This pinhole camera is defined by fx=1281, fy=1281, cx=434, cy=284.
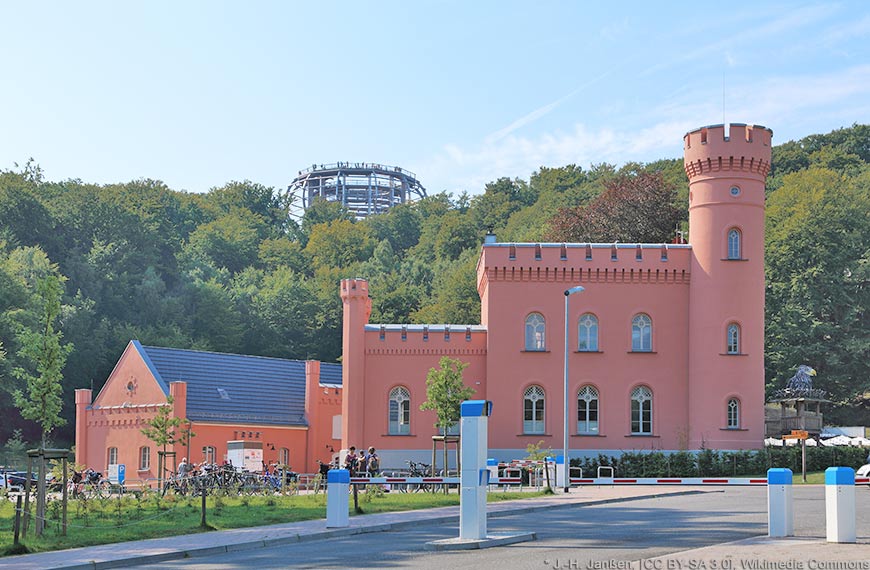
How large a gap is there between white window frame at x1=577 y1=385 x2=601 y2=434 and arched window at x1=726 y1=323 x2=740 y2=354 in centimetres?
547

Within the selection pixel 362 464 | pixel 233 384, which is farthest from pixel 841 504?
pixel 233 384

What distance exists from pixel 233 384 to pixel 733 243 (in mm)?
22533

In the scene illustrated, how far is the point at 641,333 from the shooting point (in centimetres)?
5125

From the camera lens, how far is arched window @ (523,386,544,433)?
166ft

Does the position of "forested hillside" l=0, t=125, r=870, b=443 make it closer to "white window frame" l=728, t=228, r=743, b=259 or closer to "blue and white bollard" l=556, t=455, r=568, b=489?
"white window frame" l=728, t=228, r=743, b=259

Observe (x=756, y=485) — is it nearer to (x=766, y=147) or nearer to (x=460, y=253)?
(x=766, y=147)

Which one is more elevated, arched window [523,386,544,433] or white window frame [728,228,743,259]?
white window frame [728,228,743,259]

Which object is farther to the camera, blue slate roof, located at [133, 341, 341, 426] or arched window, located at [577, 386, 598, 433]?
blue slate roof, located at [133, 341, 341, 426]

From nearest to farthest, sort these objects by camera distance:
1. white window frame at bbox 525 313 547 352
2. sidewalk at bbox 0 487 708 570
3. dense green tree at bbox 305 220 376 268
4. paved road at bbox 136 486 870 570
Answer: paved road at bbox 136 486 870 570
sidewalk at bbox 0 487 708 570
white window frame at bbox 525 313 547 352
dense green tree at bbox 305 220 376 268

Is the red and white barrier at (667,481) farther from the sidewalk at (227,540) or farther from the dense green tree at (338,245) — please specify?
the dense green tree at (338,245)

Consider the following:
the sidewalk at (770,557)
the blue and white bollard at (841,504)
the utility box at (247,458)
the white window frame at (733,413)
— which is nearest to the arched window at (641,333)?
the white window frame at (733,413)

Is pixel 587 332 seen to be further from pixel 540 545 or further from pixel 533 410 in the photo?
pixel 540 545

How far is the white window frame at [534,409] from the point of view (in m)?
50.6

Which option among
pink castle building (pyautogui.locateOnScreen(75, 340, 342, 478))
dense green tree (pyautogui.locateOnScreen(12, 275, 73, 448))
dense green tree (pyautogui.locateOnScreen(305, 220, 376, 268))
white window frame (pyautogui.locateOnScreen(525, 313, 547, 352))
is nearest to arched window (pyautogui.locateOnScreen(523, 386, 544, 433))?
white window frame (pyautogui.locateOnScreen(525, 313, 547, 352))
